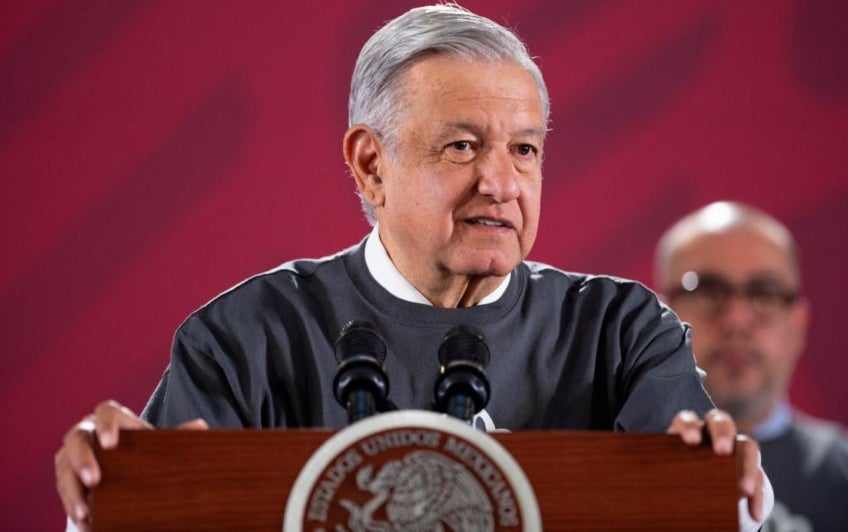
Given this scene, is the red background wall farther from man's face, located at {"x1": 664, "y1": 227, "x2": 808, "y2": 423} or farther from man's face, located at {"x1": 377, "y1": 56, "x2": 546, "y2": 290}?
man's face, located at {"x1": 377, "y1": 56, "x2": 546, "y2": 290}

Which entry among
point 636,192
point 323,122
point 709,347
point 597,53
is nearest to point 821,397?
point 709,347

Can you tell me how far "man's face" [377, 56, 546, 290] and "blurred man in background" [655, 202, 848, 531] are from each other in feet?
5.79

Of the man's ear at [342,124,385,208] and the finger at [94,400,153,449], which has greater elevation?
the man's ear at [342,124,385,208]

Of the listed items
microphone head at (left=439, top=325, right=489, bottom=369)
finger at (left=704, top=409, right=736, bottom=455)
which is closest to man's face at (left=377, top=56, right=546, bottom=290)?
microphone head at (left=439, top=325, right=489, bottom=369)

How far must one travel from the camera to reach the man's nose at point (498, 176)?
8.11 ft

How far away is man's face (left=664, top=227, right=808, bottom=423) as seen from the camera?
164 inches

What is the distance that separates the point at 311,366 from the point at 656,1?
2150 millimetres

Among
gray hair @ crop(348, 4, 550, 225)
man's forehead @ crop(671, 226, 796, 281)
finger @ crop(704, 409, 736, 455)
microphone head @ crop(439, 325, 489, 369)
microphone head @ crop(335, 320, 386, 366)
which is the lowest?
man's forehead @ crop(671, 226, 796, 281)

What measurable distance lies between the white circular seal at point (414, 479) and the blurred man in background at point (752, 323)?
8.33ft

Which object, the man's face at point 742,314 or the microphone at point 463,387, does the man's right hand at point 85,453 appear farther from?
the man's face at point 742,314

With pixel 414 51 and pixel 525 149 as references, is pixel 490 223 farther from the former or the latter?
pixel 414 51

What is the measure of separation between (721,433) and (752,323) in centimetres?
243

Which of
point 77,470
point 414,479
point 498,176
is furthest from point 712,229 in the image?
point 77,470

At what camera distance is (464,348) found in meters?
2.00
